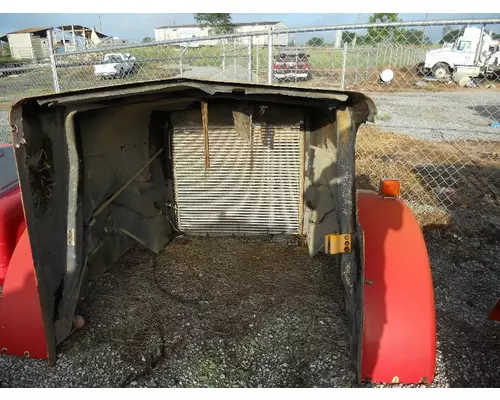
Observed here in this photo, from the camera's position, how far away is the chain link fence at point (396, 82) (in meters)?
5.92

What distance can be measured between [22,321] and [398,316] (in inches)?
102

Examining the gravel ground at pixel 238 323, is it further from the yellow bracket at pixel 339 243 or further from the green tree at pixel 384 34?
the green tree at pixel 384 34

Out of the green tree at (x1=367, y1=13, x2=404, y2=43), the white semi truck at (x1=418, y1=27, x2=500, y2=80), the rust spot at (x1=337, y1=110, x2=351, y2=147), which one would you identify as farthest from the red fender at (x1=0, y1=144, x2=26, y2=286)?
the white semi truck at (x1=418, y1=27, x2=500, y2=80)

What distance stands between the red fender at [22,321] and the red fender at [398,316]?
2.25 metres

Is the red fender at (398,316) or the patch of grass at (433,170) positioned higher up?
the red fender at (398,316)

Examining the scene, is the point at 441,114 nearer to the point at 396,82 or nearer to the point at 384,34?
the point at 396,82

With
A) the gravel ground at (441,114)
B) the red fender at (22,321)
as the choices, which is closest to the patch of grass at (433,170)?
the gravel ground at (441,114)

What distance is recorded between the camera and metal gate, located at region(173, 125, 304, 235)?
12.2ft

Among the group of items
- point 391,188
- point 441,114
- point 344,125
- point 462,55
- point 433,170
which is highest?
point 344,125

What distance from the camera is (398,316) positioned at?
255 centimetres

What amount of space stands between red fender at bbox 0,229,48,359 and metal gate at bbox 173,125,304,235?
164cm

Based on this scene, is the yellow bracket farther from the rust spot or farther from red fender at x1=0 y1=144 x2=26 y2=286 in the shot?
red fender at x1=0 y1=144 x2=26 y2=286

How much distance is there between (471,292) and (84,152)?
3654 mm

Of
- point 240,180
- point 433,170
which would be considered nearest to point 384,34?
point 433,170
